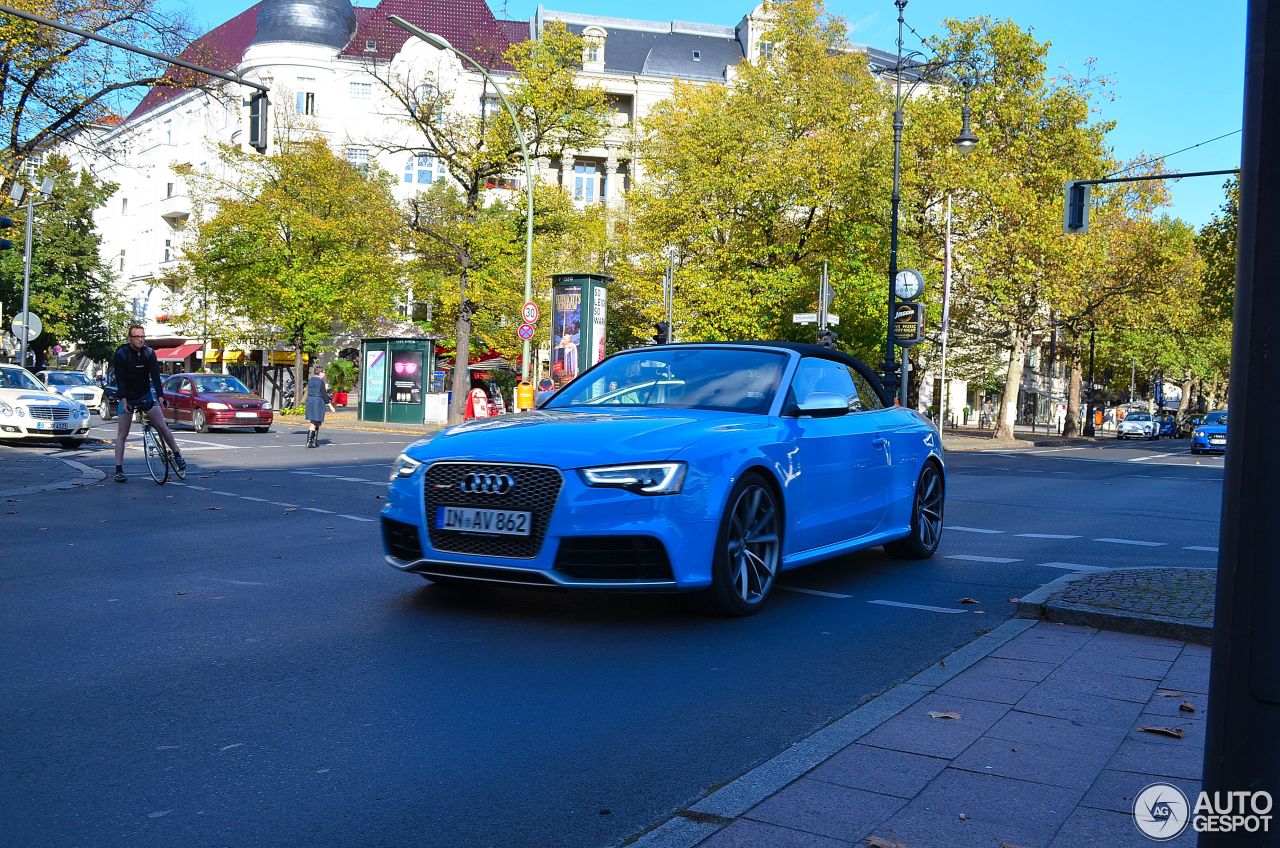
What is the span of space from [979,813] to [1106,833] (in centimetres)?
34

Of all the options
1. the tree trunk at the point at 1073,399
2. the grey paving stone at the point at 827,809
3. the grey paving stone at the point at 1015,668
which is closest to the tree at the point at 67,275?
the tree trunk at the point at 1073,399

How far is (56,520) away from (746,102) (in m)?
35.9

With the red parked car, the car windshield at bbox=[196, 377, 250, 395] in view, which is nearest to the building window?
the car windshield at bbox=[196, 377, 250, 395]

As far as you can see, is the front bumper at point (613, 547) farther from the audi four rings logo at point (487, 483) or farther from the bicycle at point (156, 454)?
the bicycle at point (156, 454)

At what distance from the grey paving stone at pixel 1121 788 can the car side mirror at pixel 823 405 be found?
3.52m

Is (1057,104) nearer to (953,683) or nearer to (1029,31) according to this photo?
(1029,31)

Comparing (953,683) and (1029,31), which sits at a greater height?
(1029,31)

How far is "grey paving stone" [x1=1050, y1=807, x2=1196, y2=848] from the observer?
3.22 m

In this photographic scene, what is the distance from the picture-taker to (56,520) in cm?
1074

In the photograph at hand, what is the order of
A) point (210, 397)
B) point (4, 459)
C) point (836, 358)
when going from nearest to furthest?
point (836, 358), point (4, 459), point (210, 397)

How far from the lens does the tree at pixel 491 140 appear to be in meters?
37.9

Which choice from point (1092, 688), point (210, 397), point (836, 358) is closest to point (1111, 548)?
point (836, 358)

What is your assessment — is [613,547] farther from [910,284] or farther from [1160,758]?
[910,284]

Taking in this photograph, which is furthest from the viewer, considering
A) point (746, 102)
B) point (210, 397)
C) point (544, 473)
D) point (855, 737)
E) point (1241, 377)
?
point (746, 102)
